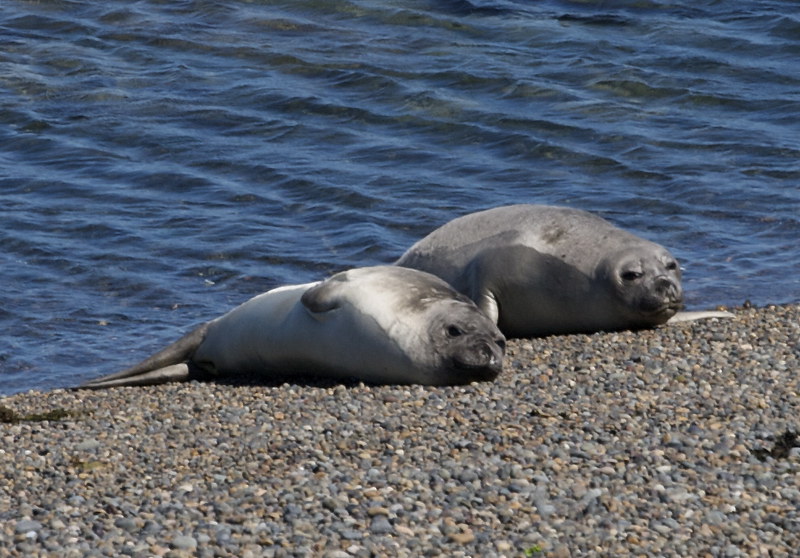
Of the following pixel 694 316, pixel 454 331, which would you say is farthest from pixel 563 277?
pixel 454 331

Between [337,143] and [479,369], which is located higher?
[479,369]

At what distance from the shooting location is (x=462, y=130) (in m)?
16.1

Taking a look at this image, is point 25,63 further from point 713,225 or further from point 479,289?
point 479,289

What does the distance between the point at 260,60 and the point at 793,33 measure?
685cm

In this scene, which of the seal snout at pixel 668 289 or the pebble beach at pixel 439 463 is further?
the seal snout at pixel 668 289

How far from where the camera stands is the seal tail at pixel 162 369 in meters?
9.10

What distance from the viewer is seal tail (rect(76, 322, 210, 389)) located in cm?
910

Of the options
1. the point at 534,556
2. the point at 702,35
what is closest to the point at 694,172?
the point at 702,35

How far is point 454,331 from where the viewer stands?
27.5 feet

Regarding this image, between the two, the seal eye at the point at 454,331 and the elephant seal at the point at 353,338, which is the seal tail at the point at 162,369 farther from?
the seal eye at the point at 454,331

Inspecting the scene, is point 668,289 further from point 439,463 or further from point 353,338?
point 439,463

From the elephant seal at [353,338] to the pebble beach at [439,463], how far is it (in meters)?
0.15

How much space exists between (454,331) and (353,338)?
583mm

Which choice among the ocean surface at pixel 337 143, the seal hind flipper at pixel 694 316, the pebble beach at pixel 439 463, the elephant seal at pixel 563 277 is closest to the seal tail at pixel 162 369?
the pebble beach at pixel 439 463
